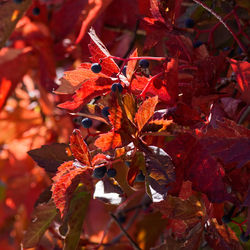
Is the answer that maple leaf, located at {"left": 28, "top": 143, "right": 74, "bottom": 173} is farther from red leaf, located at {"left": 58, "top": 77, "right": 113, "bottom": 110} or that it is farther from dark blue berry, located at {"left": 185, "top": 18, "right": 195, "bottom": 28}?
dark blue berry, located at {"left": 185, "top": 18, "right": 195, "bottom": 28}

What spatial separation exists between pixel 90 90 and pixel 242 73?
0.16 meters

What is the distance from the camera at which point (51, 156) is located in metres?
0.54

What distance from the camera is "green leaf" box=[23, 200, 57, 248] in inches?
22.3

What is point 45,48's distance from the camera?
874 mm

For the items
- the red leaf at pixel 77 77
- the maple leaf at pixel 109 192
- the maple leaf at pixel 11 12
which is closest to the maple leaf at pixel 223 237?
the maple leaf at pixel 109 192

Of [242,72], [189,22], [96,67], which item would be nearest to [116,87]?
[96,67]

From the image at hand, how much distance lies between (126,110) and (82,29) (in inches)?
12.7

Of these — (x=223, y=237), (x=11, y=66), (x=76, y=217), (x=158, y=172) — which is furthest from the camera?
(x=11, y=66)

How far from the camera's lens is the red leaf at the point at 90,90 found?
0.46 meters

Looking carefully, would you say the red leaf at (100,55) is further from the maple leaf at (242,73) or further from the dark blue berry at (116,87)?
the maple leaf at (242,73)

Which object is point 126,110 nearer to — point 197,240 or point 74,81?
point 74,81

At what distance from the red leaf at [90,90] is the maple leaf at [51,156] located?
0.30 ft

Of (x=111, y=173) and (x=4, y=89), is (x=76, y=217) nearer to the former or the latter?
(x=111, y=173)

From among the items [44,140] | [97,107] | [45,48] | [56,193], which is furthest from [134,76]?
[44,140]
